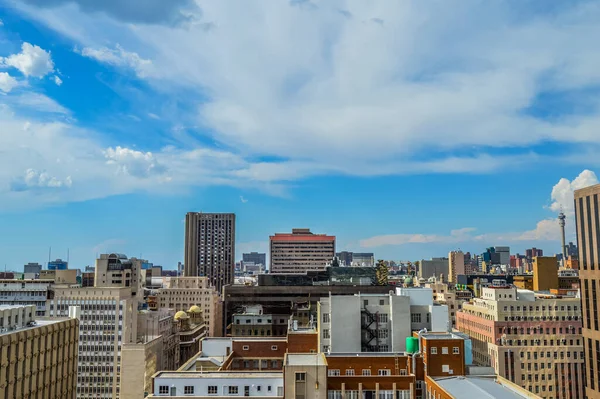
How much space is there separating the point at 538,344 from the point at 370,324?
224 ft

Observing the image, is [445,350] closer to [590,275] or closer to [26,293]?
[590,275]

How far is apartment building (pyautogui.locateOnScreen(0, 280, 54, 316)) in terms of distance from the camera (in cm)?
14325

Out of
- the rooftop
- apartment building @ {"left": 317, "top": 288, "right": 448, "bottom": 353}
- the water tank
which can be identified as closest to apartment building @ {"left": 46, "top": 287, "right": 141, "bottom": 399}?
apartment building @ {"left": 317, "top": 288, "right": 448, "bottom": 353}

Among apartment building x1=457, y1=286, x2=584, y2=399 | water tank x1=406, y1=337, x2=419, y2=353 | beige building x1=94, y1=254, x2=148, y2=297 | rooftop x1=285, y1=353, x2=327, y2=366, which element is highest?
beige building x1=94, y1=254, x2=148, y2=297

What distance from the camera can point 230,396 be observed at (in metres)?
71.1

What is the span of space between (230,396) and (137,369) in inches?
2317

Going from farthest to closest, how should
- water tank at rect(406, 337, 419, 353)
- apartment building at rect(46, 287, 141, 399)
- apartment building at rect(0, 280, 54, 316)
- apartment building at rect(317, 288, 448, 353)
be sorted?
1. apartment building at rect(0, 280, 54, 316)
2. apartment building at rect(46, 287, 141, 399)
3. apartment building at rect(317, 288, 448, 353)
4. water tank at rect(406, 337, 419, 353)

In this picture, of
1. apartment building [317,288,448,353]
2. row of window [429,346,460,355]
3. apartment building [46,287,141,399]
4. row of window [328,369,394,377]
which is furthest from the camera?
apartment building [46,287,141,399]

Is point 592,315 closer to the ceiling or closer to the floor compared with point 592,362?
closer to the ceiling

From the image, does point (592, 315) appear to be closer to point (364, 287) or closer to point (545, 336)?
point (545, 336)

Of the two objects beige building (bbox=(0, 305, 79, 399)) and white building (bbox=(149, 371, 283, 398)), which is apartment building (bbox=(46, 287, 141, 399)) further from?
white building (bbox=(149, 371, 283, 398))

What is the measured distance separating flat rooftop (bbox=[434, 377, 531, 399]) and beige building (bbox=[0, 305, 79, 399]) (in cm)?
5371

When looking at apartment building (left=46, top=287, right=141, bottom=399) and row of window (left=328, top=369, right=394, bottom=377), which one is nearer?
row of window (left=328, top=369, right=394, bottom=377)

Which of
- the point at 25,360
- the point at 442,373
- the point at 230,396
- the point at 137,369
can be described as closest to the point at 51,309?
the point at 137,369
